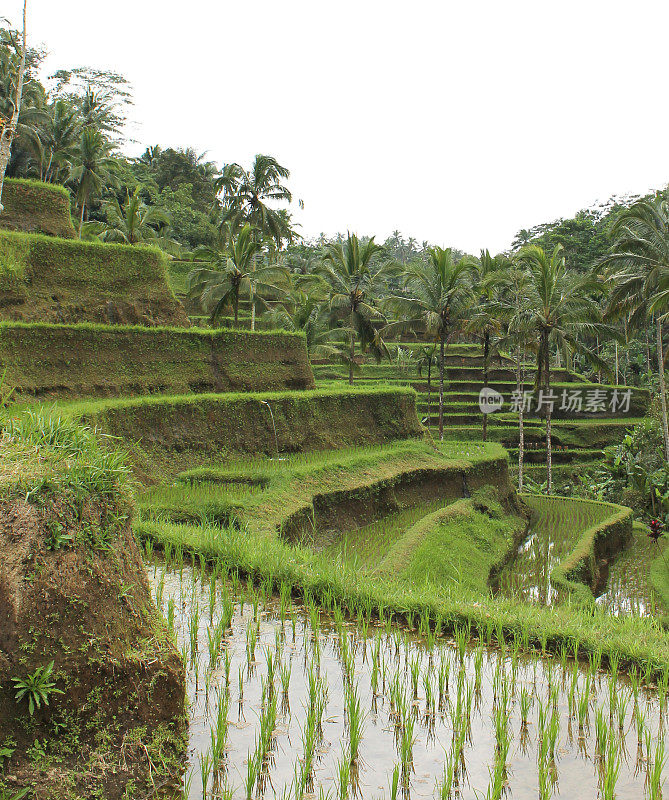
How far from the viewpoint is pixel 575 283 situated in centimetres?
1738

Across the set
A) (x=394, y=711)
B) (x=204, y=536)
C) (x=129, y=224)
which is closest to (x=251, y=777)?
(x=394, y=711)

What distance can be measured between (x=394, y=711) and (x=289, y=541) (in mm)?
4893

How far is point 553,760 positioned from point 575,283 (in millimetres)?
16198

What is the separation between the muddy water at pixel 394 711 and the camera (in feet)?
8.91

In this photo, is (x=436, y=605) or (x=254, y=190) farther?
(x=254, y=190)

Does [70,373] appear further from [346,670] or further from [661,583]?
[661,583]

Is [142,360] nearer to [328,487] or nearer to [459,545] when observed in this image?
[328,487]

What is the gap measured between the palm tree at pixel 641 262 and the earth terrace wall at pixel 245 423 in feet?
27.5

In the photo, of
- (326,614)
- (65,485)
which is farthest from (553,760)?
(65,485)

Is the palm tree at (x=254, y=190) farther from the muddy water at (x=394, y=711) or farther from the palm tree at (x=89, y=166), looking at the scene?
the muddy water at (x=394, y=711)

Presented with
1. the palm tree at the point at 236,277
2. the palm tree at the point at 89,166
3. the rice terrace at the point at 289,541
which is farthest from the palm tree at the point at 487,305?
the palm tree at the point at 89,166

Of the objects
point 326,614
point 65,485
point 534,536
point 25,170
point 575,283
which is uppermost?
point 25,170

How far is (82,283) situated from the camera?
11.5m

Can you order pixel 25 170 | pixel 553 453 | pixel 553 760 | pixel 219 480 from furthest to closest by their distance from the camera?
1. pixel 25 170
2. pixel 553 453
3. pixel 219 480
4. pixel 553 760
